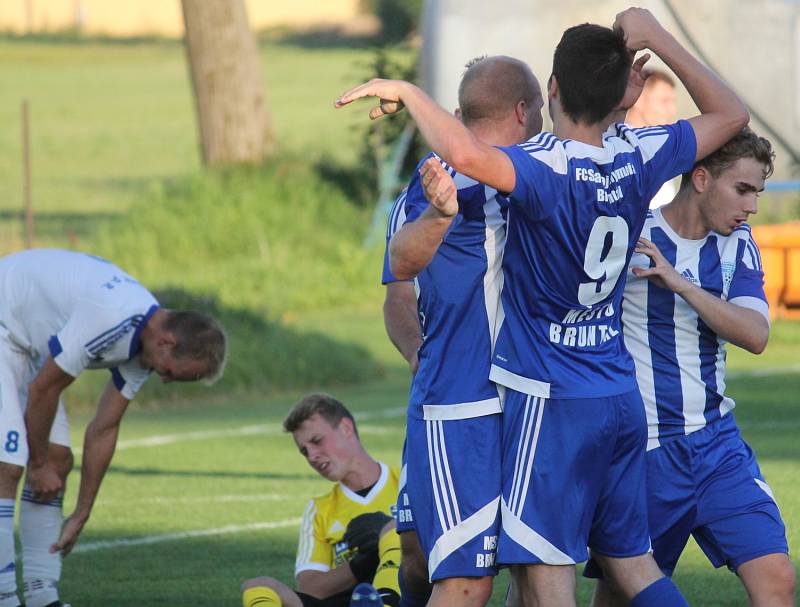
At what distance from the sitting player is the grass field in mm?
840

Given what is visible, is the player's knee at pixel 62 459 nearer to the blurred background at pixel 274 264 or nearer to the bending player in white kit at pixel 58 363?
the bending player in white kit at pixel 58 363

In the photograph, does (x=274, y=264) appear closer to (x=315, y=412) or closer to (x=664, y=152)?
(x=315, y=412)

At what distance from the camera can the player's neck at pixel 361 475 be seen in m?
7.09

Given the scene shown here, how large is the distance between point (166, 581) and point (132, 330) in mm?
1534

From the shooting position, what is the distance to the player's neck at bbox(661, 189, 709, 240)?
5941 millimetres

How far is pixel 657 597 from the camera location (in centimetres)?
548

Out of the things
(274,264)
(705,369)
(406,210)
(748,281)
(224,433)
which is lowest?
(274,264)

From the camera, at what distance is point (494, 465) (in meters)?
5.23

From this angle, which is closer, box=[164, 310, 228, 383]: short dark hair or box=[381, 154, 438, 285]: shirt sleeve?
box=[381, 154, 438, 285]: shirt sleeve

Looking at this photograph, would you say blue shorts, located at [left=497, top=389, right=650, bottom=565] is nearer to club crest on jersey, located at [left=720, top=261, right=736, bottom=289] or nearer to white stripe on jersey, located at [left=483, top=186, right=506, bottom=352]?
white stripe on jersey, located at [left=483, top=186, right=506, bottom=352]

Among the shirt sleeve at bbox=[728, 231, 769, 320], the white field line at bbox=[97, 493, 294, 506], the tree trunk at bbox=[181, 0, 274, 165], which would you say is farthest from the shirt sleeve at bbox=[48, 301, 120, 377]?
the tree trunk at bbox=[181, 0, 274, 165]

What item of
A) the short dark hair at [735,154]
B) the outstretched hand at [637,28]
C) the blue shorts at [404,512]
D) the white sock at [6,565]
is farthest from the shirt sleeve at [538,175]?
the white sock at [6,565]

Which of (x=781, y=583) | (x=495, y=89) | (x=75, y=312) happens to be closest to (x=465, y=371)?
(x=495, y=89)

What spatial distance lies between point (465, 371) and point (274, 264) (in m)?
17.9
